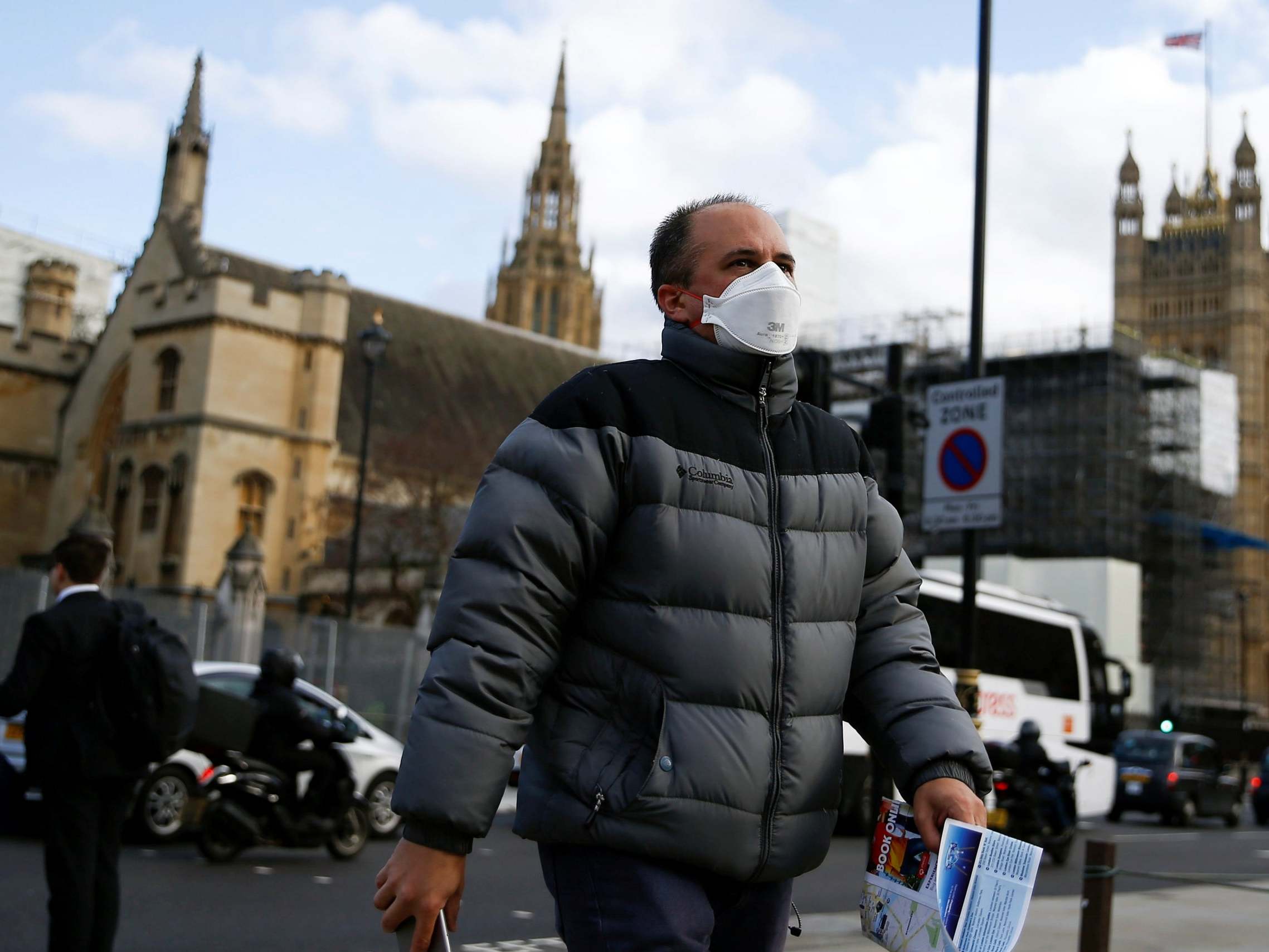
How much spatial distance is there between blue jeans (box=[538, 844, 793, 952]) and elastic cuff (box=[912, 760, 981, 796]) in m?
0.35

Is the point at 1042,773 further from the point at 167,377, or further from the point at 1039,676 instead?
the point at 167,377

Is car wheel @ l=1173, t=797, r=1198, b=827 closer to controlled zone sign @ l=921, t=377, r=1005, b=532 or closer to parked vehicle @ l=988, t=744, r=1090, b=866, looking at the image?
parked vehicle @ l=988, t=744, r=1090, b=866

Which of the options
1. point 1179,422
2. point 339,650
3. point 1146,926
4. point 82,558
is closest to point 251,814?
point 82,558

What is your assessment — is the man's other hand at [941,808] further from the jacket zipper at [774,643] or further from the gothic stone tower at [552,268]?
the gothic stone tower at [552,268]

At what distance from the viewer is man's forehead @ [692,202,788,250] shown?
2.77 m

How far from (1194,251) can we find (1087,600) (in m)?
53.5

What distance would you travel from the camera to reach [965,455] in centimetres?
998

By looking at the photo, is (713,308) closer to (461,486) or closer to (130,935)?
(130,935)

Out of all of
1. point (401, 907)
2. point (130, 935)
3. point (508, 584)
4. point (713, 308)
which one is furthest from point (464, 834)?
point (130, 935)

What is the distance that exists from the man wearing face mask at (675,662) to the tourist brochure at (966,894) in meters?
0.08

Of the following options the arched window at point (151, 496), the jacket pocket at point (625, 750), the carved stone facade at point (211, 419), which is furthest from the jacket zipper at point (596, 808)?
the arched window at point (151, 496)

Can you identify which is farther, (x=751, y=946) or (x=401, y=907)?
(x=751, y=946)

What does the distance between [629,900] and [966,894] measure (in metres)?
0.54

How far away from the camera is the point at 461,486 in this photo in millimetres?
50219
